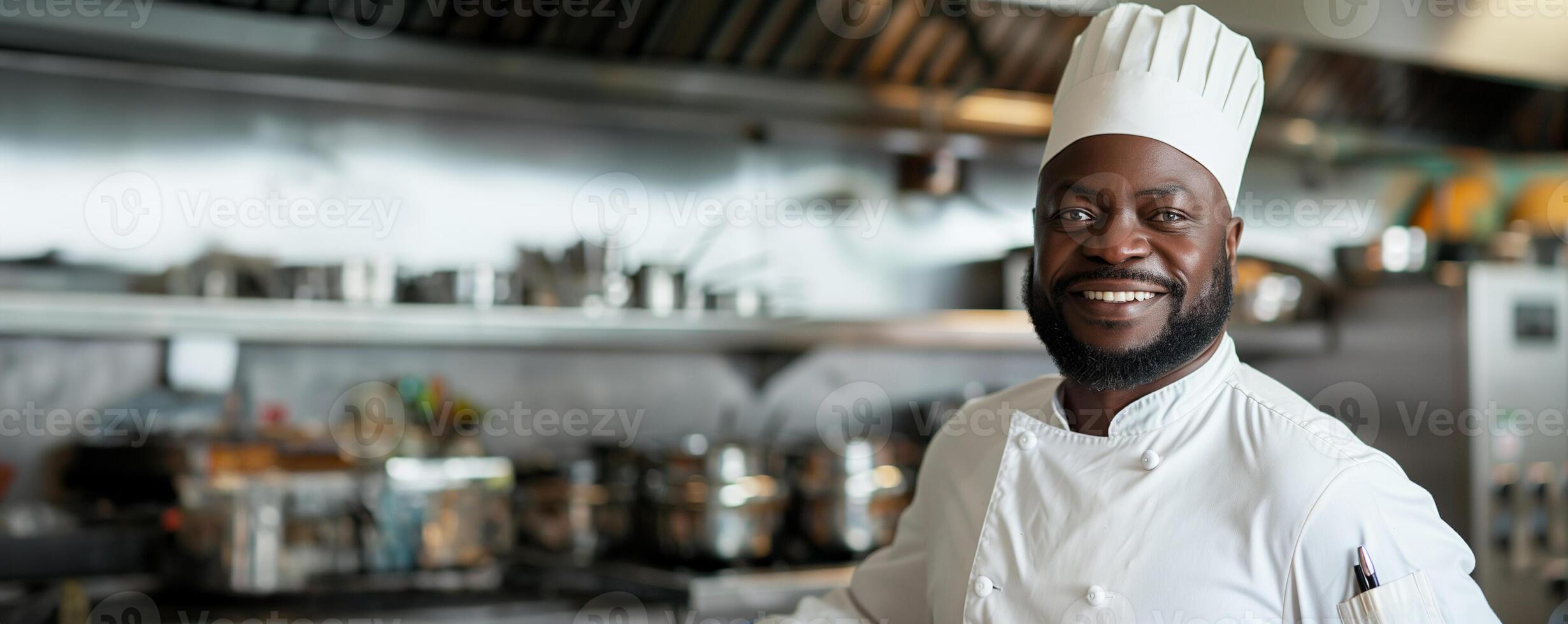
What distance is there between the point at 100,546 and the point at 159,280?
57 centimetres

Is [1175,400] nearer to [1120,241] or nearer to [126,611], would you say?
[1120,241]

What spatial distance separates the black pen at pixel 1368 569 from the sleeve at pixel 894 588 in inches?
19.1

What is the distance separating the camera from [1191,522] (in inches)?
43.2

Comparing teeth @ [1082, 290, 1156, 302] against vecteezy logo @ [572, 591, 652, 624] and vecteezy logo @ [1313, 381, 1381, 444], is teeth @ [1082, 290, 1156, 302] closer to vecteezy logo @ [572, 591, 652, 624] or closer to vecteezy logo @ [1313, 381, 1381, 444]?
vecteezy logo @ [572, 591, 652, 624]

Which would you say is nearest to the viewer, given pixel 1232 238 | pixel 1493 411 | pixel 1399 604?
pixel 1399 604

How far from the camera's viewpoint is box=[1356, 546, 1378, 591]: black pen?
3.22 ft

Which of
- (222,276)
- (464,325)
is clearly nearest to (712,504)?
(464,325)

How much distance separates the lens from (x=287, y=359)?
9.24 feet

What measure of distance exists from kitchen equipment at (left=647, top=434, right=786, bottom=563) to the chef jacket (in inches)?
51.0

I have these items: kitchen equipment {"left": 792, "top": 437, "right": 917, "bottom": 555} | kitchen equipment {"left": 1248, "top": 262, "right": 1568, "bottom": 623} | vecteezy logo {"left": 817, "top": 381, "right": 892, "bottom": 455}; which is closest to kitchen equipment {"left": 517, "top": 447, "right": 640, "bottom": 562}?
kitchen equipment {"left": 792, "top": 437, "right": 917, "bottom": 555}

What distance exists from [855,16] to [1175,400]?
6.19 feet

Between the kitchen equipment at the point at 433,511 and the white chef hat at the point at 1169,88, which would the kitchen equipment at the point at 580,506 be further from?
the white chef hat at the point at 1169,88

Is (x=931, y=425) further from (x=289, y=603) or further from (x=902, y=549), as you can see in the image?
(x=902, y=549)

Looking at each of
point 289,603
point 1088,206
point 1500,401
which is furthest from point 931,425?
point 1088,206
